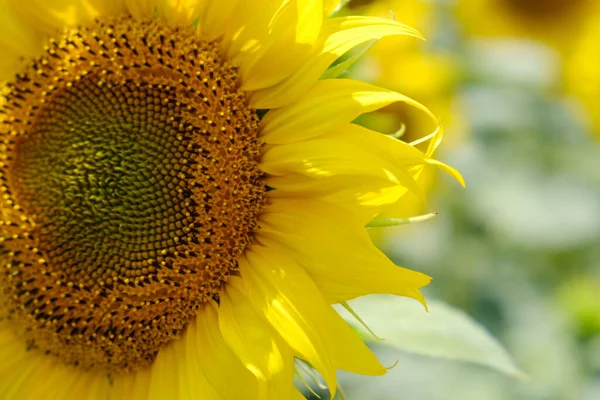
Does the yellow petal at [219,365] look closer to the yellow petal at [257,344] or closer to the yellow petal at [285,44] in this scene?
the yellow petal at [257,344]

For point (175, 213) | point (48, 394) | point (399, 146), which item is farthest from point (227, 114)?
point (48, 394)

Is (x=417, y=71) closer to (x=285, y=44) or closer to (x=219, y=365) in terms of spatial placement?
(x=285, y=44)

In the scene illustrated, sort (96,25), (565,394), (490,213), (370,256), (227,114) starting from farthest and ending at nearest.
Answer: (490,213) → (565,394) → (96,25) → (227,114) → (370,256)

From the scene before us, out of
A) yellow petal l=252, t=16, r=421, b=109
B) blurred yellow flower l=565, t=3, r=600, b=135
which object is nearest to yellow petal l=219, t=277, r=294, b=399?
yellow petal l=252, t=16, r=421, b=109

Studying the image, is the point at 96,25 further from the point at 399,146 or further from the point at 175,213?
the point at 399,146

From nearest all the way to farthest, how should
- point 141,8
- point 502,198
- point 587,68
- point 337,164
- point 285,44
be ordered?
point 337,164
point 285,44
point 141,8
point 502,198
point 587,68

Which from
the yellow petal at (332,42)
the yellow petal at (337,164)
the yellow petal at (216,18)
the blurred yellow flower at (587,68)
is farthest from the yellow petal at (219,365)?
the blurred yellow flower at (587,68)

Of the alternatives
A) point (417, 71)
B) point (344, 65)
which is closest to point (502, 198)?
point (417, 71)
